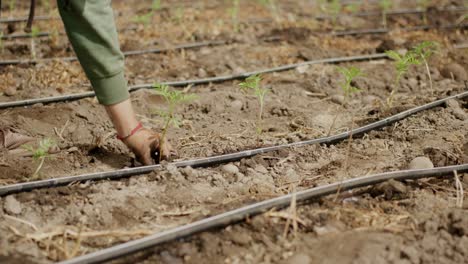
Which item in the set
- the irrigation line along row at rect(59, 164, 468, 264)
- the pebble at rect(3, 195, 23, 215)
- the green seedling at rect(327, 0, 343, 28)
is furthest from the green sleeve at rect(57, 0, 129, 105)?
the green seedling at rect(327, 0, 343, 28)

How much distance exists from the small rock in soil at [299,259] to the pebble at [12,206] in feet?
4.37

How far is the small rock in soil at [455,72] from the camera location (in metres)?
4.52

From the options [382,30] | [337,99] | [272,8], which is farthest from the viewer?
[272,8]

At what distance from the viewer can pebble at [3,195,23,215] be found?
2.41 meters

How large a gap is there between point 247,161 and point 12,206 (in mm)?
1295

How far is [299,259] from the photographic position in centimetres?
210

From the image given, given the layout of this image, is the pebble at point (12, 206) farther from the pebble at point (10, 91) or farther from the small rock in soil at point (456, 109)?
the small rock in soil at point (456, 109)

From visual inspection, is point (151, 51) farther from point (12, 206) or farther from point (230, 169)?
point (12, 206)

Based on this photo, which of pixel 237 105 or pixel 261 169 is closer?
pixel 261 169

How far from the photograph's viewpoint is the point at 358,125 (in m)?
3.57

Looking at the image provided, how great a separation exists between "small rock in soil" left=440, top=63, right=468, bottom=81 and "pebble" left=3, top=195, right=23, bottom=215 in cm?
379

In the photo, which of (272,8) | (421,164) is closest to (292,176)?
(421,164)

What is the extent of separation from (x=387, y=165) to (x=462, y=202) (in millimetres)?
504

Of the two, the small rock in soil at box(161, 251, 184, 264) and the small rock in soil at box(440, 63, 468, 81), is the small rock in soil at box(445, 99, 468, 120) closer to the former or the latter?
the small rock in soil at box(440, 63, 468, 81)
